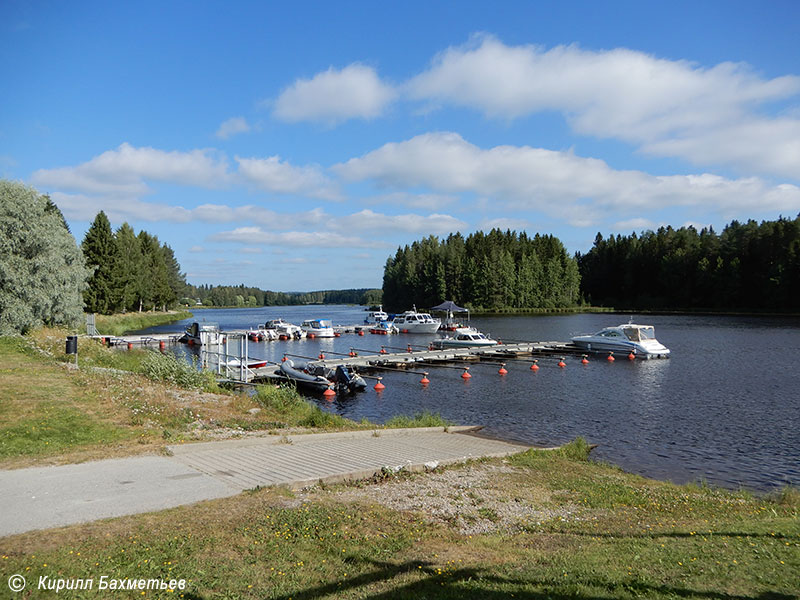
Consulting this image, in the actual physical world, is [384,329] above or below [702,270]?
below

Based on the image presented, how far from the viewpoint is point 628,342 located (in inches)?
1865

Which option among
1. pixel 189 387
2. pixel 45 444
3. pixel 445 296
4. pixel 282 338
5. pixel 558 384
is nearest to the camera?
pixel 45 444

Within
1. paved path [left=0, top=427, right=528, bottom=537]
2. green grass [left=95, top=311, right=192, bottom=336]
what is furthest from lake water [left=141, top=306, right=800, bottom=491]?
green grass [left=95, top=311, right=192, bottom=336]

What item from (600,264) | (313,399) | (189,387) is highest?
(600,264)

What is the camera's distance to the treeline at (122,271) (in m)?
69.1

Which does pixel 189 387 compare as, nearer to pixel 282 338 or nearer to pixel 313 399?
pixel 313 399

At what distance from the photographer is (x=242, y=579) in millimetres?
5574

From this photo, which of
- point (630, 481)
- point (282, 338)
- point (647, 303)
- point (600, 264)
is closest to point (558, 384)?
point (630, 481)

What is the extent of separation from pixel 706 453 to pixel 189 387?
60.5 ft

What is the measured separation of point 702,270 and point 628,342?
7762 centimetres

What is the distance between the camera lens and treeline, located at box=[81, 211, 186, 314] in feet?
227

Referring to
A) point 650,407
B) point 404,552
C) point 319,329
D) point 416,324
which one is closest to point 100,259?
point 319,329

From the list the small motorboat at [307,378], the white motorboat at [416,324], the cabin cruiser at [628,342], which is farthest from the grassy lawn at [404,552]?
the white motorboat at [416,324]

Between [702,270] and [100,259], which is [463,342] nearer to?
[100,259]
